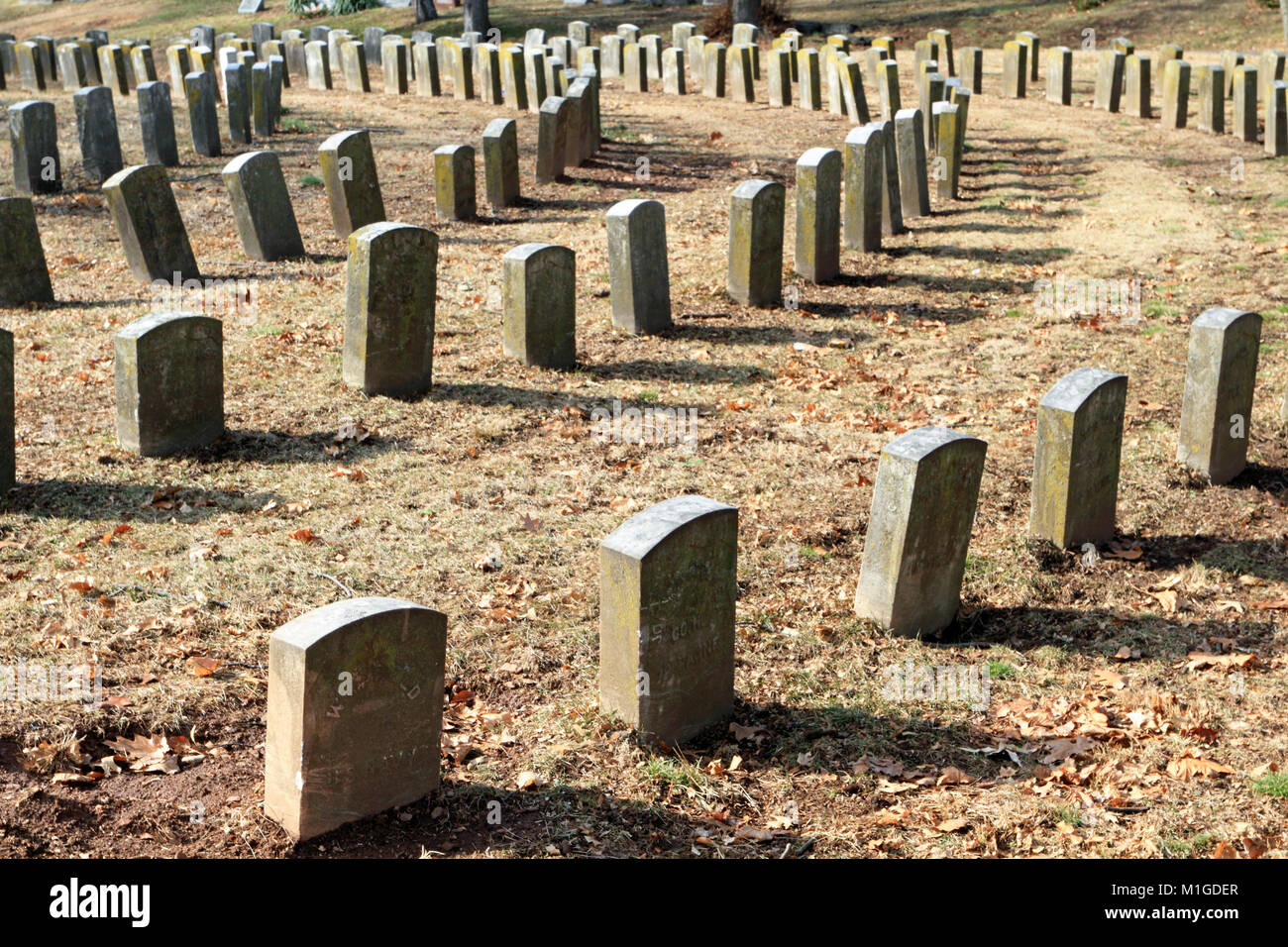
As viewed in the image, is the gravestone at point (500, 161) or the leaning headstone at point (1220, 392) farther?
the gravestone at point (500, 161)

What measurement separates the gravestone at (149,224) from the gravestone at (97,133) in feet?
13.1

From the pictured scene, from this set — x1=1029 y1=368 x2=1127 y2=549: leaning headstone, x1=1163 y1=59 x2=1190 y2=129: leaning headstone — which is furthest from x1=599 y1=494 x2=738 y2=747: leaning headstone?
x1=1163 y1=59 x2=1190 y2=129: leaning headstone

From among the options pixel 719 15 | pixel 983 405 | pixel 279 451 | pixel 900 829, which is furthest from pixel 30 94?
pixel 900 829

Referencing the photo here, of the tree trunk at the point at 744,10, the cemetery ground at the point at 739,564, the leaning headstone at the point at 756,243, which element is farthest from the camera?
the tree trunk at the point at 744,10

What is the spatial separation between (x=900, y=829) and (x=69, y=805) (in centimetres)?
309

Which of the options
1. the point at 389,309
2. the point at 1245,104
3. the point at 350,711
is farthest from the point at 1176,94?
the point at 350,711

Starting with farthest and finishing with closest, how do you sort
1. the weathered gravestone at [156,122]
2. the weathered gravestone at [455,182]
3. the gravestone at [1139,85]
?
1. the gravestone at [1139,85]
2. the weathered gravestone at [156,122]
3. the weathered gravestone at [455,182]

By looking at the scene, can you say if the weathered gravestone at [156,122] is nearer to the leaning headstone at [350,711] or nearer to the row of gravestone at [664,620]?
the row of gravestone at [664,620]

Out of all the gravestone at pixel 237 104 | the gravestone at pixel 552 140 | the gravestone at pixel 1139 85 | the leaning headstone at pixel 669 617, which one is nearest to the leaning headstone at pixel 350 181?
the gravestone at pixel 552 140

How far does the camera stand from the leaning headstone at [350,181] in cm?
1353

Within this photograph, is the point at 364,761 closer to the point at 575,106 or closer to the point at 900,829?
the point at 900,829

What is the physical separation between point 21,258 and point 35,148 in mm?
4278

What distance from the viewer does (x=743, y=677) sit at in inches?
237

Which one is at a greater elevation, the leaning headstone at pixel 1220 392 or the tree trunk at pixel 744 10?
the tree trunk at pixel 744 10
